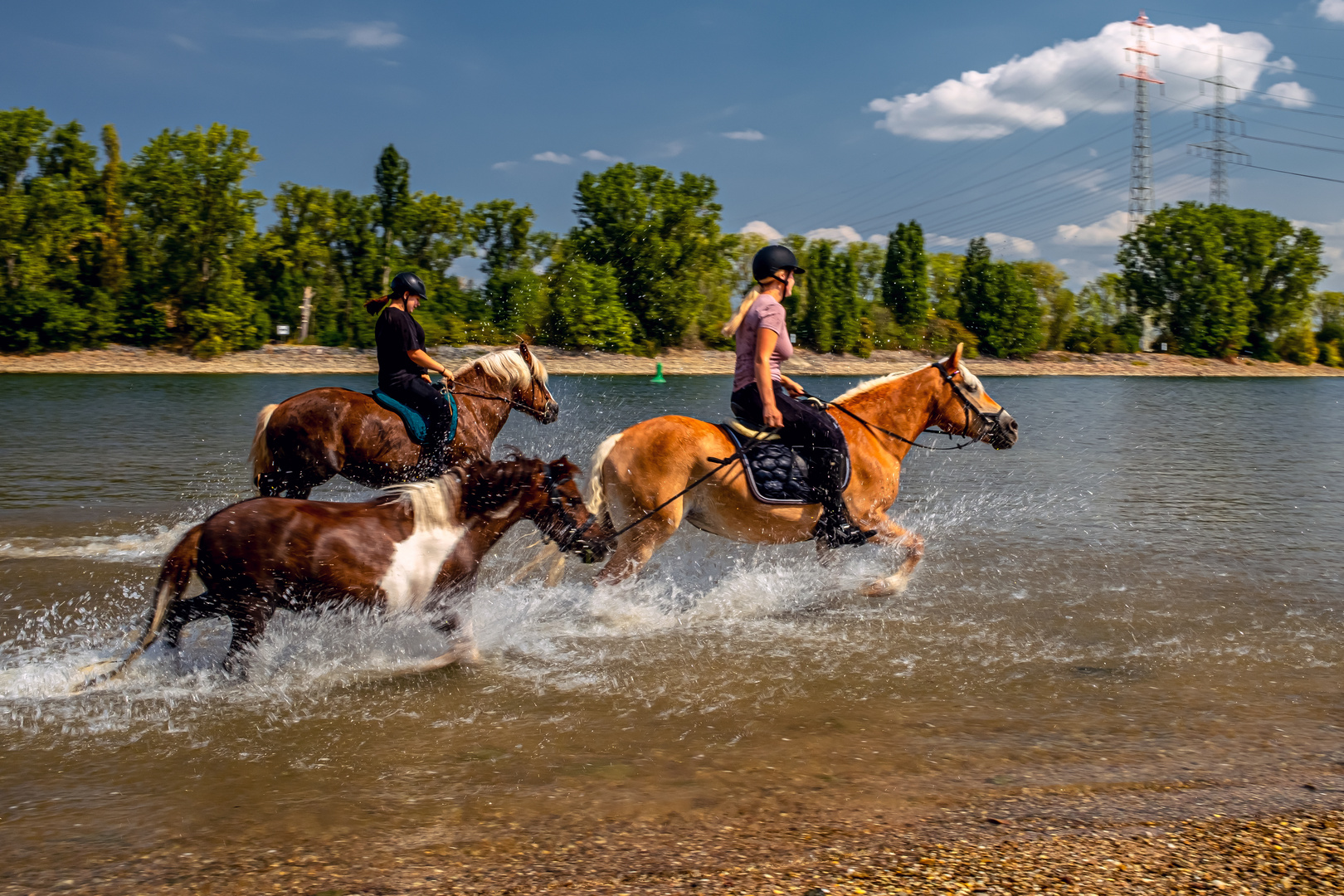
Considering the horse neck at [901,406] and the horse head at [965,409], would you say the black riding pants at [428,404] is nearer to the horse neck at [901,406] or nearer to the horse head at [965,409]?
the horse neck at [901,406]

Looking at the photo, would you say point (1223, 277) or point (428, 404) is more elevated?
point (1223, 277)

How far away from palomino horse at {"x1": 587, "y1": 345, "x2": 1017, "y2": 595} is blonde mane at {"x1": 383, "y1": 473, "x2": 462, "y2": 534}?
62.5 inches

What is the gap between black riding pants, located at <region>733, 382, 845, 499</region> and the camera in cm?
742

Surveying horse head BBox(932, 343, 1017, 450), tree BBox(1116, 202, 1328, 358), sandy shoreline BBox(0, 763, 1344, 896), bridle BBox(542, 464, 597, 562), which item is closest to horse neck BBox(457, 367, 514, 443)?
→ bridle BBox(542, 464, 597, 562)

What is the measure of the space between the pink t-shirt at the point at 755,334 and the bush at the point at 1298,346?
115118mm

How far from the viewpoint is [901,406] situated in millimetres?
8383

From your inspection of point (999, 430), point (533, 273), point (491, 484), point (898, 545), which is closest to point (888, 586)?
point (898, 545)

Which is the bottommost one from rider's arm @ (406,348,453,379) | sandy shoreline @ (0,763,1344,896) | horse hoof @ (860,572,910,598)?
sandy shoreline @ (0,763,1344,896)

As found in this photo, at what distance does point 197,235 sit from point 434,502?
70.5 metres

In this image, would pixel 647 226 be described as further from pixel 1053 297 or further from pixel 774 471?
pixel 774 471

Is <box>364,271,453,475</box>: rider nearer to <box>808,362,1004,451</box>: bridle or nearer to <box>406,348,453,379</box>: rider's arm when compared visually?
<box>406,348,453,379</box>: rider's arm

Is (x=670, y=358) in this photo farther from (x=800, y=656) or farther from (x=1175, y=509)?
(x=800, y=656)

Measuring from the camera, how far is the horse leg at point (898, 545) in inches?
315

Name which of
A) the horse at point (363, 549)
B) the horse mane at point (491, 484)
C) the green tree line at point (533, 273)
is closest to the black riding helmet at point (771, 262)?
the horse at point (363, 549)
